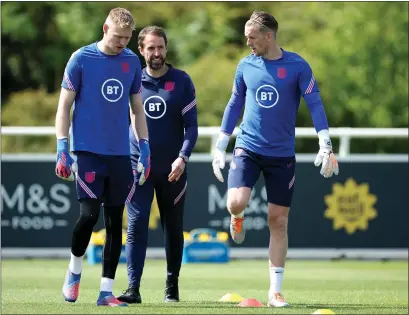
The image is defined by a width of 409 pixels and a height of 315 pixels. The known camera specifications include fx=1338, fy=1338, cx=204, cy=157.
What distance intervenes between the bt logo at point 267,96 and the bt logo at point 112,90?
1062mm

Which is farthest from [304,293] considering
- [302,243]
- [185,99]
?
[302,243]

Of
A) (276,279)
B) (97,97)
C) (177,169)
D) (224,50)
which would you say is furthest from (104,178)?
(224,50)

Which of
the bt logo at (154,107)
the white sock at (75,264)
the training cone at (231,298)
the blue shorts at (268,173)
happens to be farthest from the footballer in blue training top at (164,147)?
the white sock at (75,264)

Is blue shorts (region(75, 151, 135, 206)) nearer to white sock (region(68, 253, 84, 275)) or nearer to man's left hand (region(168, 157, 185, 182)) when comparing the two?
white sock (region(68, 253, 84, 275))

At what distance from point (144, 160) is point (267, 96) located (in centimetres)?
102

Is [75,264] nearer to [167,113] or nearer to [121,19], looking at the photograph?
[167,113]

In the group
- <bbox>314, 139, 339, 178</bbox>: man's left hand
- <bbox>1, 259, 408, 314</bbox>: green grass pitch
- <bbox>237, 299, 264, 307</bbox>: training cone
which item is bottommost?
<bbox>1, 259, 408, 314</bbox>: green grass pitch

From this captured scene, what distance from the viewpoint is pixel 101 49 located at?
9.55 meters

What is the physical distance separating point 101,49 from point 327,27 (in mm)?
24728

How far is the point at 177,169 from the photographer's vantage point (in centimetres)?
1027

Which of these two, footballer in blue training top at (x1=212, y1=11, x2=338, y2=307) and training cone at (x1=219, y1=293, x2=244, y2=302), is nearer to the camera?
footballer in blue training top at (x1=212, y1=11, x2=338, y2=307)

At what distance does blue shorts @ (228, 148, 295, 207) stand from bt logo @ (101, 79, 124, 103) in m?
1.09

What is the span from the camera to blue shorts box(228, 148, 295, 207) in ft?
32.8

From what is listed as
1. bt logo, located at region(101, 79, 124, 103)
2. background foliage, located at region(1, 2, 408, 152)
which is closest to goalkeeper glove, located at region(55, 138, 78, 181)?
bt logo, located at region(101, 79, 124, 103)
